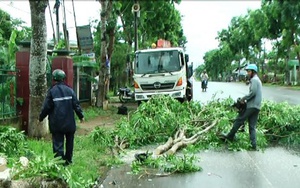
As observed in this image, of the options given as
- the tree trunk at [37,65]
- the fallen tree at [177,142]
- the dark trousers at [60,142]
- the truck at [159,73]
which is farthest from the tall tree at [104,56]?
the dark trousers at [60,142]

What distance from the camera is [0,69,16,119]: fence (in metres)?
10.4

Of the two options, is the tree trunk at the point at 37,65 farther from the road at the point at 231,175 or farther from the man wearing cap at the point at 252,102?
the man wearing cap at the point at 252,102

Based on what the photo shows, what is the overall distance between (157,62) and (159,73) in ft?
1.93

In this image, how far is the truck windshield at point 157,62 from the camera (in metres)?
17.8

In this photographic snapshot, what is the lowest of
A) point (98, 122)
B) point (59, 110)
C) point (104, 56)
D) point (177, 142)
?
point (98, 122)

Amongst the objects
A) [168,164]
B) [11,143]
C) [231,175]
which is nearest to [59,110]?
[11,143]

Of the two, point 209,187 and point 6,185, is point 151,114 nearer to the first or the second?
point 209,187

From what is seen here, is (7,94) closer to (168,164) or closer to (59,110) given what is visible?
(59,110)

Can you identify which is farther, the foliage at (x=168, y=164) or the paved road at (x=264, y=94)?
the paved road at (x=264, y=94)

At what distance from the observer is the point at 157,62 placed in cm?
1792

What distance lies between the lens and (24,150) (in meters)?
7.75

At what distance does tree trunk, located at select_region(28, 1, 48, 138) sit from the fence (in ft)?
1.99

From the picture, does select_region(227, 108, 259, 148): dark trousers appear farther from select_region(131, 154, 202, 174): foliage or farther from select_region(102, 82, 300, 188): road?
select_region(131, 154, 202, 174): foliage

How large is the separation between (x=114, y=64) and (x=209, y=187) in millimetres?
26824
